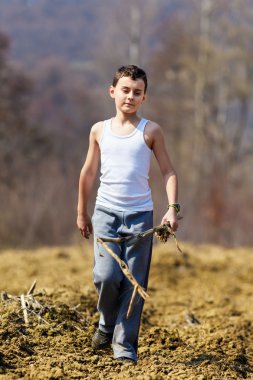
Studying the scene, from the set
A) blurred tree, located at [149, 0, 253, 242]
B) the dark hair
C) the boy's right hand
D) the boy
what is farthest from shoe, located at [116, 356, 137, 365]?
blurred tree, located at [149, 0, 253, 242]

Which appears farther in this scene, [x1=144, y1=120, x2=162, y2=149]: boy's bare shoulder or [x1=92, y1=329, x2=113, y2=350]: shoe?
[x1=92, y1=329, x2=113, y2=350]: shoe

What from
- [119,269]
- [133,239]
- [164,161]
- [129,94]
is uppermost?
[129,94]

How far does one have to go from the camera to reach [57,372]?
2988mm

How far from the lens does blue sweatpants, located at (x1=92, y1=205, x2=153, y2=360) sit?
3.32 m

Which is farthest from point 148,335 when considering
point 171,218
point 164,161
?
point 164,161

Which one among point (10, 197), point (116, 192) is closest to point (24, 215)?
point (10, 197)

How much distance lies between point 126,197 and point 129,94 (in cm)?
58

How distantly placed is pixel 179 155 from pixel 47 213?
15.8 meters

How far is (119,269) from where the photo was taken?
10.9 feet

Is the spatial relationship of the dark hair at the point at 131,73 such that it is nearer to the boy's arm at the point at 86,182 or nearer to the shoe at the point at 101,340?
the boy's arm at the point at 86,182

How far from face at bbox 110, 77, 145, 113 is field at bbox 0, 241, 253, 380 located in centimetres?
143

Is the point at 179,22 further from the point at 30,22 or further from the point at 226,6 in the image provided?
the point at 30,22

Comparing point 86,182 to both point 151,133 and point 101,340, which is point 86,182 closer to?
point 151,133

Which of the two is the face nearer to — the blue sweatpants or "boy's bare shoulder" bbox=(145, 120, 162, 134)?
"boy's bare shoulder" bbox=(145, 120, 162, 134)
